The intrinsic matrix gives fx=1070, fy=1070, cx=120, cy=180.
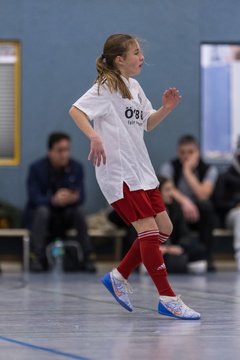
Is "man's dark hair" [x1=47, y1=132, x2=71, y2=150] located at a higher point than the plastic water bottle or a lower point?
higher

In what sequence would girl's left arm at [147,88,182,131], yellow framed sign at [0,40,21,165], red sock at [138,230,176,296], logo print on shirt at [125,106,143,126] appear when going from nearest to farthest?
red sock at [138,230,176,296] < logo print on shirt at [125,106,143,126] < girl's left arm at [147,88,182,131] < yellow framed sign at [0,40,21,165]

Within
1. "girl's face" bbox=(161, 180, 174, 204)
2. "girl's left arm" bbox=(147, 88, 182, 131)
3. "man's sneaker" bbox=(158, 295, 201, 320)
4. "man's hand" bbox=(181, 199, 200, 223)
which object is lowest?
"man's sneaker" bbox=(158, 295, 201, 320)

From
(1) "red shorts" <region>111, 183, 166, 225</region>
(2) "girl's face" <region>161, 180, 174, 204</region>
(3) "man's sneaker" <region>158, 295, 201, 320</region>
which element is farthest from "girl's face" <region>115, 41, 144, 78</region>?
(2) "girl's face" <region>161, 180, 174, 204</region>

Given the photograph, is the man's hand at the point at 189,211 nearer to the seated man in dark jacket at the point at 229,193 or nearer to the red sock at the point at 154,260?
the seated man in dark jacket at the point at 229,193

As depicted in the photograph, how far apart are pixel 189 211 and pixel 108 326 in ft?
19.0

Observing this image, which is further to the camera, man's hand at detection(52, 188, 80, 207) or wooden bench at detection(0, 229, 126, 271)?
wooden bench at detection(0, 229, 126, 271)

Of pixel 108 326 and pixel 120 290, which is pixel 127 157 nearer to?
pixel 120 290

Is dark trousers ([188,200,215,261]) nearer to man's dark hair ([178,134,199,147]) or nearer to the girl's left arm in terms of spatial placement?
man's dark hair ([178,134,199,147])

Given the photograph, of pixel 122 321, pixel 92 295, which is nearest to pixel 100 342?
pixel 122 321

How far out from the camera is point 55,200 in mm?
11750

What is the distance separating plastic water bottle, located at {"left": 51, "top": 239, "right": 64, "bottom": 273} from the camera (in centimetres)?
1177

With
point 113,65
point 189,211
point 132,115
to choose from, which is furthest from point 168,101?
point 189,211

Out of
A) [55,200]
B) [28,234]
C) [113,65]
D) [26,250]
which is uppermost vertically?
[113,65]

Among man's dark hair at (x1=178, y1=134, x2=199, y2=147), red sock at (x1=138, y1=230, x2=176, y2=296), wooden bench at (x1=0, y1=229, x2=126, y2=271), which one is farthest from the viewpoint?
man's dark hair at (x1=178, y1=134, x2=199, y2=147)
